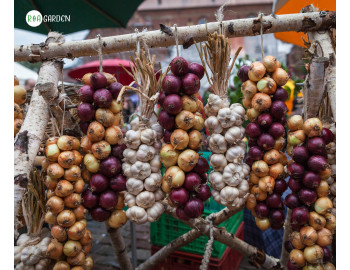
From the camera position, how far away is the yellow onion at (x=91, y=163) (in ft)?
3.97

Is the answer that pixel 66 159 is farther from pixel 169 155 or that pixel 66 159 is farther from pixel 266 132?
pixel 266 132

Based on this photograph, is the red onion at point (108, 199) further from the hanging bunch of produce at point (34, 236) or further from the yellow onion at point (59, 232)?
the hanging bunch of produce at point (34, 236)

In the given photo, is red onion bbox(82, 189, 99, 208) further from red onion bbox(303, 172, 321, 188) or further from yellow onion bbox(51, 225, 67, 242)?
red onion bbox(303, 172, 321, 188)

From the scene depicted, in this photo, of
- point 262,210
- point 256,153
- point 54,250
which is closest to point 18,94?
point 54,250

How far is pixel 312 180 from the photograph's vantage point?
1.11 meters

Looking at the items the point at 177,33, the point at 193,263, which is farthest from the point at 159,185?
the point at 193,263

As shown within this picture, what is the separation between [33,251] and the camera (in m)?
1.33

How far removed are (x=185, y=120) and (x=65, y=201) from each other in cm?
66

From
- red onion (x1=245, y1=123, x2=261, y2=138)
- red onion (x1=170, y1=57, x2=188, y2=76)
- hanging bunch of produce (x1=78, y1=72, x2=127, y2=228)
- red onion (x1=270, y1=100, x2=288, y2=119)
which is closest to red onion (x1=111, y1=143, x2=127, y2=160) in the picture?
hanging bunch of produce (x1=78, y1=72, x2=127, y2=228)

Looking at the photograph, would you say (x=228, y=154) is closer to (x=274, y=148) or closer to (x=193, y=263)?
(x=274, y=148)

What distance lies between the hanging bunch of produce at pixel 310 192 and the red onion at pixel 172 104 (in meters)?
0.51

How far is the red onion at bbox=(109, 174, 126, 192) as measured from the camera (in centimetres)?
121

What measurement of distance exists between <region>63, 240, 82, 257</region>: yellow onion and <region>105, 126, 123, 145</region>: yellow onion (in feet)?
1.64

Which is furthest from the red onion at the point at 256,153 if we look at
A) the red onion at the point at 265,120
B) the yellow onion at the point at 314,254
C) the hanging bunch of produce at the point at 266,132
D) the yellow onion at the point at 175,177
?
the yellow onion at the point at 314,254
